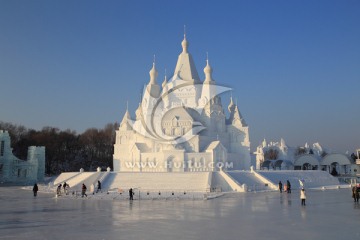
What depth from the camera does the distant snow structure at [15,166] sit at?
48.7 meters

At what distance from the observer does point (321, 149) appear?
119 meters

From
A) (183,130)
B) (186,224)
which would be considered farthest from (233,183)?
(186,224)

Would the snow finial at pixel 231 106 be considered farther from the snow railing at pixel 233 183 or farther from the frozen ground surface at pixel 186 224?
the frozen ground surface at pixel 186 224

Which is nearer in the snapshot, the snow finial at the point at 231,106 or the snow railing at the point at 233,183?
the snow railing at the point at 233,183

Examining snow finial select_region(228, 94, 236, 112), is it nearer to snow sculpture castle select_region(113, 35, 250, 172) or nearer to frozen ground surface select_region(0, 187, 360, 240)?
snow sculpture castle select_region(113, 35, 250, 172)

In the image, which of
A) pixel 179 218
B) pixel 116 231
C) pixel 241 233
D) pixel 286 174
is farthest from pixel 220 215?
pixel 286 174

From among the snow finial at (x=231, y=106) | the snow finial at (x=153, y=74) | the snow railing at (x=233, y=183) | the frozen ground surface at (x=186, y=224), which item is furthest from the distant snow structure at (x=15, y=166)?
the frozen ground surface at (x=186, y=224)

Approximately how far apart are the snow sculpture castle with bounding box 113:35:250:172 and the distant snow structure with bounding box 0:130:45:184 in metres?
11.6

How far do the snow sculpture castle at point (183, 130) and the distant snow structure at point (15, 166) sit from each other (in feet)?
37.9

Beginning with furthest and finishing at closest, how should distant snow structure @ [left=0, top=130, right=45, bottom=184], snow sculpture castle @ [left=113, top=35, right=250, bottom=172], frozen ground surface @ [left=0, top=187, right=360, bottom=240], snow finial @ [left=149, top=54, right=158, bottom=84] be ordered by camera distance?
snow finial @ [left=149, top=54, right=158, bottom=84] < distant snow structure @ [left=0, top=130, right=45, bottom=184] < snow sculpture castle @ [left=113, top=35, right=250, bottom=172] < frozen ground surface @ [left=0, top=187, right=360, bottom=240]

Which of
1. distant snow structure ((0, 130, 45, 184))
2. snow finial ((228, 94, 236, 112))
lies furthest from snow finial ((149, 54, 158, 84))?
distant snow structure ((0, 130, 45, 184))

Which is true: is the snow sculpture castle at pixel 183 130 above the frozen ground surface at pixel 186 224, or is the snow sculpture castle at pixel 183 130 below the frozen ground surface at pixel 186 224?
above

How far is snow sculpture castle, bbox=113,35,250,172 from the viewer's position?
47.0 meters

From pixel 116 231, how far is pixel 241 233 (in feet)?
14.1
